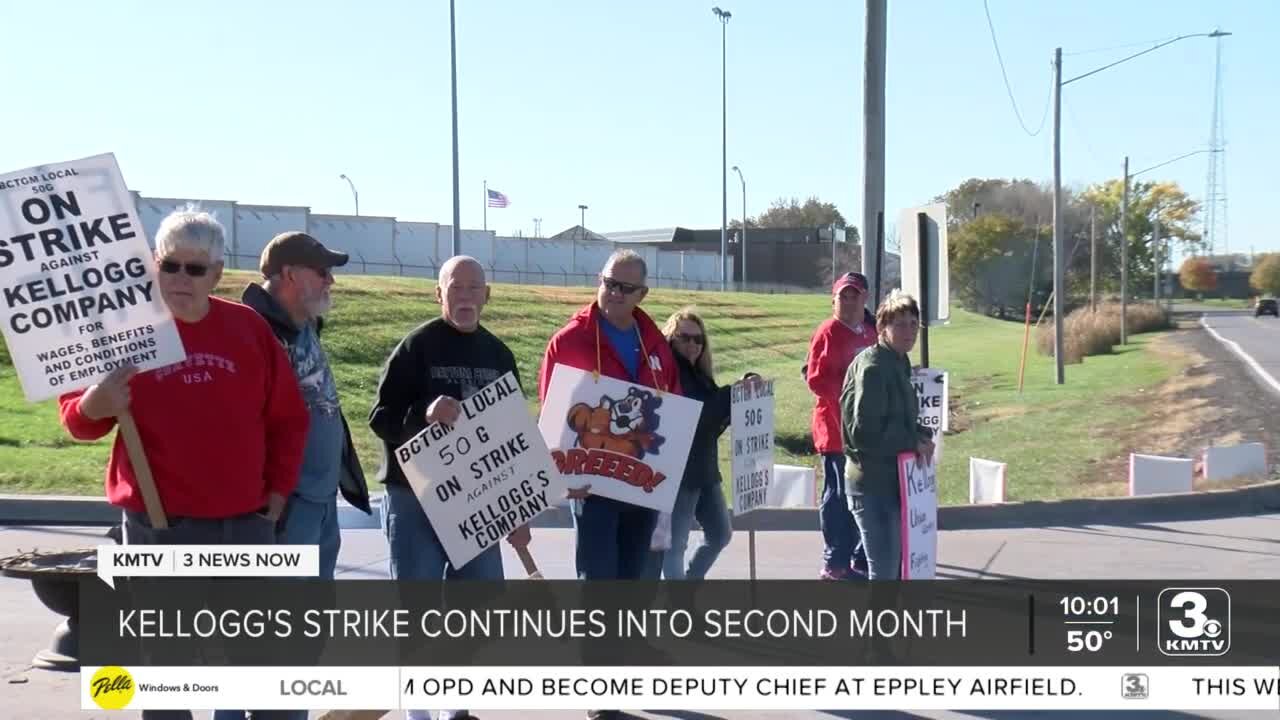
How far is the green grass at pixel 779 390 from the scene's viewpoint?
15.2 m

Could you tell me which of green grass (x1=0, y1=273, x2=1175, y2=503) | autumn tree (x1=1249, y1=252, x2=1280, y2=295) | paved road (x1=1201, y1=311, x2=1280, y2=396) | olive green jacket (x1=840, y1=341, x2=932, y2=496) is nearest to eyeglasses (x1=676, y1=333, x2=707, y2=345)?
olive green jacket (x1=840, y1=341, x2=932, y2=496)

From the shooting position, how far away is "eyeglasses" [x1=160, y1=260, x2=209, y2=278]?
428 cm

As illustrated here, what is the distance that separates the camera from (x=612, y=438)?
6.07m

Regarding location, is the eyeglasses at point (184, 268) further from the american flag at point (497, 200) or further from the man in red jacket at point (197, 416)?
the american flag at point (497, 200)

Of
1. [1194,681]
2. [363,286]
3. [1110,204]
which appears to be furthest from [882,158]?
[1110,204]

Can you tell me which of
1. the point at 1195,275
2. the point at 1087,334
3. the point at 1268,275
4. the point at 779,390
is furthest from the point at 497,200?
the point at 1268,275

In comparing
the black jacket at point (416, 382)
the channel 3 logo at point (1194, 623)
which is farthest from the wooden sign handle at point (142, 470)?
the channel 3 logo at point (1194, 623)

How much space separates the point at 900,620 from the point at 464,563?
252 centimetres

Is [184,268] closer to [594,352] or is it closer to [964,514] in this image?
[594,352]

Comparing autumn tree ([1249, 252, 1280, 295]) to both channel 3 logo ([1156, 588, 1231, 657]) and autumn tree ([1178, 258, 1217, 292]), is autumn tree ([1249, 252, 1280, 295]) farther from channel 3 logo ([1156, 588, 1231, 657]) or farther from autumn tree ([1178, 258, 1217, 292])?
channel 3 logo ([1156, 588, 1231, 657])

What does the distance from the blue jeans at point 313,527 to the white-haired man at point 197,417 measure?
45 centimetres

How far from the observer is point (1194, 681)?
625 centimetres

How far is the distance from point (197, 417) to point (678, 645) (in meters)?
3.52

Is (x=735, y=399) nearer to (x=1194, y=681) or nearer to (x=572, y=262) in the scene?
(x=1194, y=681)
